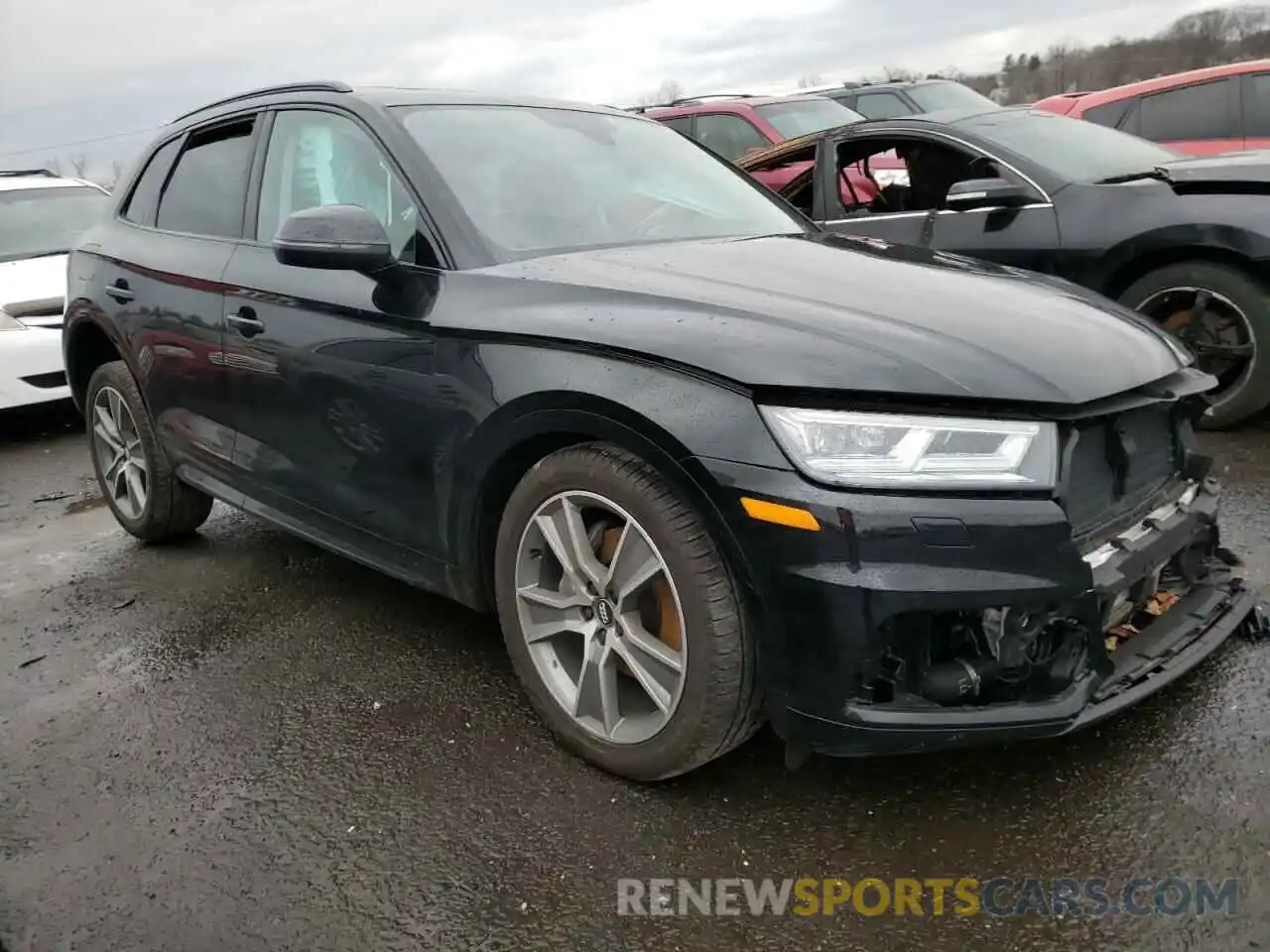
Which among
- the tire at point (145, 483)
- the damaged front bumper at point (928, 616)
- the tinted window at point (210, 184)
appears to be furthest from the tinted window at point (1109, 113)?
the tire at point (145, 483)

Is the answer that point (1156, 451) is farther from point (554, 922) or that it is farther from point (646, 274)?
point (554, 922)

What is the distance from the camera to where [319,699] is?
3008 mm

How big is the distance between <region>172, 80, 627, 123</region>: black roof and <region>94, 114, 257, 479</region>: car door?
0.15m

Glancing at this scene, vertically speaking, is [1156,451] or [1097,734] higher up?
[1156,451]

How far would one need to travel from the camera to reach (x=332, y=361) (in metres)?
2.90

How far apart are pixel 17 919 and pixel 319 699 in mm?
959

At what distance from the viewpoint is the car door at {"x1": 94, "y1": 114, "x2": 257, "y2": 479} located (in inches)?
137

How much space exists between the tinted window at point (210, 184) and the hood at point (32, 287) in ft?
9.79

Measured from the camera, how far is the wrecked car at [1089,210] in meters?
4.41

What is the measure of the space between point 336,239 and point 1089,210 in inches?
146

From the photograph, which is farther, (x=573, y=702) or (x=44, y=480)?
(x=44, y=480)

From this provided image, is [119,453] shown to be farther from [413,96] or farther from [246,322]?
[413,96]

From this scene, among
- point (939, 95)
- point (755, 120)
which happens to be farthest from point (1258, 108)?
point (755, 120)

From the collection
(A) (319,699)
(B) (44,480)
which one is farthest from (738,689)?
(B) (44,480)
